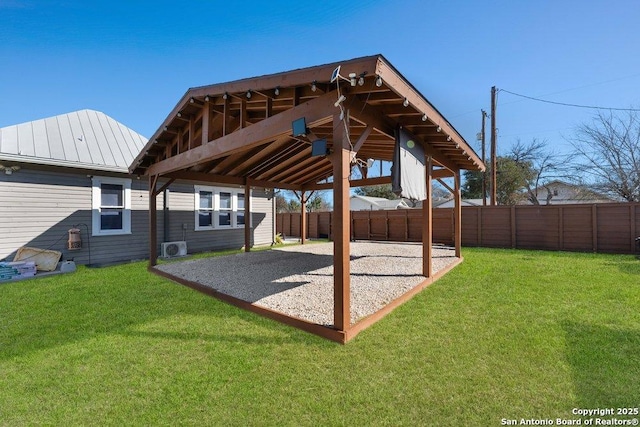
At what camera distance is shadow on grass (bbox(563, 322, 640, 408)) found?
200 cm

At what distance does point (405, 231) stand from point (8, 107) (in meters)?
16.0

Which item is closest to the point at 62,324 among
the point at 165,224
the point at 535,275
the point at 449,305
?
the point at 449,305

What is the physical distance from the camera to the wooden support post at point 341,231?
298 cm

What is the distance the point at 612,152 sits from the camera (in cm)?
1425

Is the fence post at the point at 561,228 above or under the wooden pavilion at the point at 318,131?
under

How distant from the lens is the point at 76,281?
5594 millimetres

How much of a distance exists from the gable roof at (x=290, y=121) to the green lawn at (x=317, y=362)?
2.27m

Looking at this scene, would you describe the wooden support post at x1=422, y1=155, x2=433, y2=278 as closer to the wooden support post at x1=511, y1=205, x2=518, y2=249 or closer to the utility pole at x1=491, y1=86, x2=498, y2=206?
the wooden support post at x1=511, y1=205, x2=518, y2=249

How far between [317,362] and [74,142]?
8994 millimetres

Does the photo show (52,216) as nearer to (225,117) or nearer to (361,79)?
(225,117)

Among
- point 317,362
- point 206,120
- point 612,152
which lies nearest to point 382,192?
point 612,152

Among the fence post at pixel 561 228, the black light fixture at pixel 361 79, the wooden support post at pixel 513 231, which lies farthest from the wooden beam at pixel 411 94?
the fence post at pixel 561 228

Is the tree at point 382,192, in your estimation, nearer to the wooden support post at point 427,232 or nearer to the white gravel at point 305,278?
the white gravel at point 305,278

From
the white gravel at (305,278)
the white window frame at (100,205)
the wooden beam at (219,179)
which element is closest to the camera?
the white gravel at (305,278)
